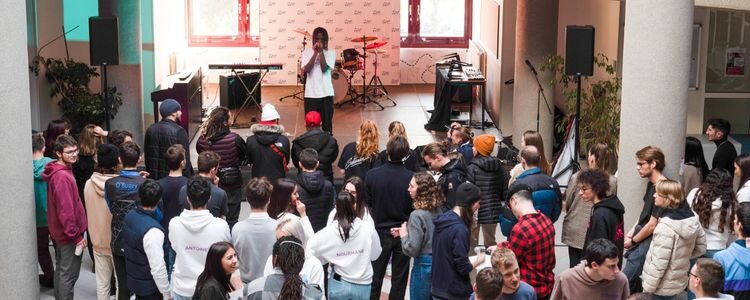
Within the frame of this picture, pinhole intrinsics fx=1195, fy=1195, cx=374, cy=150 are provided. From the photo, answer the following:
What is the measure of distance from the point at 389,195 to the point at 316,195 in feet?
1.88

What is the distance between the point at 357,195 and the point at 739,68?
26.2 ft

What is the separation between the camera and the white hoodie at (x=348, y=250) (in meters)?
7.97

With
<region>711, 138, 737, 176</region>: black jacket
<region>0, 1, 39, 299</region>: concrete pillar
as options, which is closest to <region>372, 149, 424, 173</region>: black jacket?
<region>0, 1, 39, 299</region>: concrete pillar

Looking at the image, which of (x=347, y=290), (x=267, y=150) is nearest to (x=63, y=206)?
(x=267, y=150)

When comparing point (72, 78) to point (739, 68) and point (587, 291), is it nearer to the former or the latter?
point (739, 68)

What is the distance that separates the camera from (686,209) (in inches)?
324

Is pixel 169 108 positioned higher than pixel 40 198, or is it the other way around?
pixel 169 108

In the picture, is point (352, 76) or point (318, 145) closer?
point (318, 145)

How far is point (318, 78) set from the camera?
615 inches

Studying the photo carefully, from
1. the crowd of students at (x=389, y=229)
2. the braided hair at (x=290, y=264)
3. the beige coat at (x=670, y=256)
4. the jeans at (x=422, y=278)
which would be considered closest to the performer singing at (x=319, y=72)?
the crowd of students at (x=389, y=229)

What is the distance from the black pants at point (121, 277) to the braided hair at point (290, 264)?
2.53 m

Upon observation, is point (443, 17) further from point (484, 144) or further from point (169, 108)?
point (484, 144)

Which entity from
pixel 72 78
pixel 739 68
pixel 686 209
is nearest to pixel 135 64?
pixel 72 78

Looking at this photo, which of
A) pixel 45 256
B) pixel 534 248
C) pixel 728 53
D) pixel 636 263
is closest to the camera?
pixel 534 248
